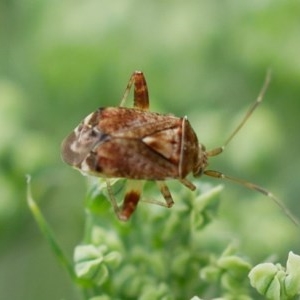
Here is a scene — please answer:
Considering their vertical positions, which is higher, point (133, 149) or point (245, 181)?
point (133, 149)

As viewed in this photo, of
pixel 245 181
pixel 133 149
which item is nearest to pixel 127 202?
pixel 133 149

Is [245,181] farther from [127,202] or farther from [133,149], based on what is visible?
[127,202]

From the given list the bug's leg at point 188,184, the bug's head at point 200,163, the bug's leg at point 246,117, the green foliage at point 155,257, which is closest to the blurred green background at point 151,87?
the bug's leg at point 246,117

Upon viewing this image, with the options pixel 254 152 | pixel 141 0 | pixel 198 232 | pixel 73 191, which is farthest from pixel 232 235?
pixel 141 0

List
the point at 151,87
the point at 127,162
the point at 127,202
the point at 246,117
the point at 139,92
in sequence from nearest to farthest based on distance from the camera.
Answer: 1. the point at 127,202
2. the point at 127,162
3. the point at 139,92
4. the point at 246,117
5. the point at 151,87

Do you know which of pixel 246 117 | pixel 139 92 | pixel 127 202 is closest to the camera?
pixel 127 202

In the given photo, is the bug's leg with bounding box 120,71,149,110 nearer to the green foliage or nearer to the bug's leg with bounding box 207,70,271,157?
the bug's leg with bounding box 207,70,271,157

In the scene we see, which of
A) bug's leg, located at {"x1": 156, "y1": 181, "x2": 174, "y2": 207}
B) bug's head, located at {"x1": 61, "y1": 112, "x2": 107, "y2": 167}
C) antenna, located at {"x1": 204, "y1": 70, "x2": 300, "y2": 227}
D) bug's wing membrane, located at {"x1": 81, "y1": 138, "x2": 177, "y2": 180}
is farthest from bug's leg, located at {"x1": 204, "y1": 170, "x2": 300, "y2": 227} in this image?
bug's head, located at {"x1": 61, "y1": 112, "x2": 107, "y2": 167}
